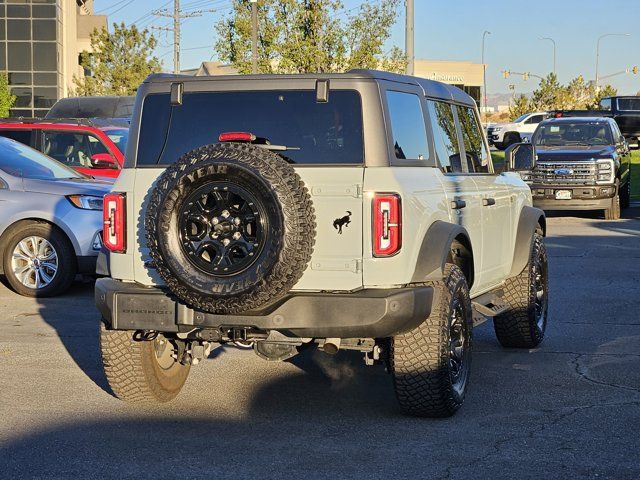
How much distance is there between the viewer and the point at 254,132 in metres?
6.63

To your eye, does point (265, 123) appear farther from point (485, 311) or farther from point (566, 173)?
point (566, 173)

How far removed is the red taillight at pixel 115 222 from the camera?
6.64 metres

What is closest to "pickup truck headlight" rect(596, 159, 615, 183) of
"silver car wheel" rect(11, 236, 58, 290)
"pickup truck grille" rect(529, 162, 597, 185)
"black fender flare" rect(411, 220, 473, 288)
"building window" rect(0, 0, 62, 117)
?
"pickup truck grille" rect(529, 162, 597, 185)

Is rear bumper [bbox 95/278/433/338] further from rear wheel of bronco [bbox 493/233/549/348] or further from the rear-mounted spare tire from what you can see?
rear wheel of bronco [bbox 493/233/549/348]

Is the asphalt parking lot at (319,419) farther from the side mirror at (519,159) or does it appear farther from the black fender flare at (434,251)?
the side mirror at (519,159)

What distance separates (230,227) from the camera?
605 centimetres

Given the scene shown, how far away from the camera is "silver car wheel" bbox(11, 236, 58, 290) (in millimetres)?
11938

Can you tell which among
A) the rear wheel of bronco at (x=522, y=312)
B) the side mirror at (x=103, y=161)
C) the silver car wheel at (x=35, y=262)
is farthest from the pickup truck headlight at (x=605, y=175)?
the rear wheel of bronco at (x=522, y=312)

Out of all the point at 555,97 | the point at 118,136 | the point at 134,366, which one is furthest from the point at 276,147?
the point at 555,97

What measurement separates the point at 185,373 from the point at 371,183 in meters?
2.08

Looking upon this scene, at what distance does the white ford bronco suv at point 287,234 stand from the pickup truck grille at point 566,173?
1471 centimetres

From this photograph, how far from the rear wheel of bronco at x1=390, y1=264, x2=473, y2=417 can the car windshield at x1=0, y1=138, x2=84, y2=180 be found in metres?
7.02

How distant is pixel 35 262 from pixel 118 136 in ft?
15.4

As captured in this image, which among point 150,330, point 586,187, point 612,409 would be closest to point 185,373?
point 150,330
